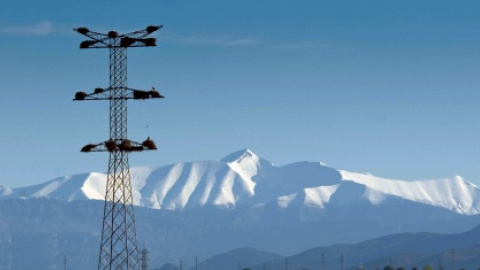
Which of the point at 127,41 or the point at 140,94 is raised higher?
the point at 127,41

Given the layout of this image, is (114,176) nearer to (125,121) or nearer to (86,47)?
(125,121)

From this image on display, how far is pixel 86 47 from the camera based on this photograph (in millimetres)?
114062

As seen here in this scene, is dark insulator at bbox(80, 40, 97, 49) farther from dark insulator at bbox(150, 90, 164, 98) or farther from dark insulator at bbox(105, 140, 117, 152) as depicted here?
dark insulator at bbox(105, 140, 117, 152)

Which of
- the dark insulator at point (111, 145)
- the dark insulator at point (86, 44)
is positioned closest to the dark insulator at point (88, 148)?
the dark insulator at point (111, 145)

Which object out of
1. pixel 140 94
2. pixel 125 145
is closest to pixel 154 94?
pixel 140 94

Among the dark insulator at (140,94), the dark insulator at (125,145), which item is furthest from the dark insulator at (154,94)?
the dark insulator at (125,145)

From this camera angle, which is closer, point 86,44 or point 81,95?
point 86,44

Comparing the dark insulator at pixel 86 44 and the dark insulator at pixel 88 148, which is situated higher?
the dark insulator at pixel 86 44

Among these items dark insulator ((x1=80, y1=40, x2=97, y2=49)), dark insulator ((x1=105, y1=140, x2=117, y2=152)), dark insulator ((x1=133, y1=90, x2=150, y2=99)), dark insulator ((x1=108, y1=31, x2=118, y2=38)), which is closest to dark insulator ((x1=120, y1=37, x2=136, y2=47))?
dark insulator ((x1=108, y1=31, x2=118, y2=38))

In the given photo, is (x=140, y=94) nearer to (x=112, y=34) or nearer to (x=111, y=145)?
(x=111, y=145)

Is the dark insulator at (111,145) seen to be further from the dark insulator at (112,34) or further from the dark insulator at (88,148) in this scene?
the dark insulator at (112,34)

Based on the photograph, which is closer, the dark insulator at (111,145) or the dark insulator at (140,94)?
the dark insulator at (140,94)

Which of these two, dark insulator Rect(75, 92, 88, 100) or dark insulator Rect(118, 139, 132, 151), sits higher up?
dark insulator Rect(75, 92, 88, 100)

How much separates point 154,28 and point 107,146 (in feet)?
40.8
